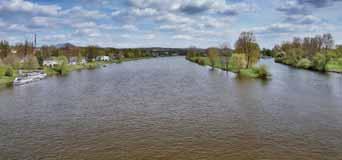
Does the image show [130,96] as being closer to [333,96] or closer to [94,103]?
[94,103]

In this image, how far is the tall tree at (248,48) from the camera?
188 feet

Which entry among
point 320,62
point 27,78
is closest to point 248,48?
point 320,62

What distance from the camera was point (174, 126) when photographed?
768 inches

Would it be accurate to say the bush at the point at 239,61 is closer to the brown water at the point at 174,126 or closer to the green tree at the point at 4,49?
the brown water at the point at 174,126

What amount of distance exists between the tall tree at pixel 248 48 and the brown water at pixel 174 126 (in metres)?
25.8

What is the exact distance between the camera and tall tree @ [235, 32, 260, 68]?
5731 cm

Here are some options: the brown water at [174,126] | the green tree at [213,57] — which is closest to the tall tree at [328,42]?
the green tree at [213,57]

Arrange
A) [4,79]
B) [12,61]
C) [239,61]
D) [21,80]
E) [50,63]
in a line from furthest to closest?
1. [50,63]
2. [12,61]
3. [239,61]
4. [4,79]
5. [21,80]

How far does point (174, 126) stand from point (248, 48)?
1709 inches

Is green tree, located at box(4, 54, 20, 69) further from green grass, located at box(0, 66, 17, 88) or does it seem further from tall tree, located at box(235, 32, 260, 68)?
tall tree, located at box(235, 32, 260, 68)

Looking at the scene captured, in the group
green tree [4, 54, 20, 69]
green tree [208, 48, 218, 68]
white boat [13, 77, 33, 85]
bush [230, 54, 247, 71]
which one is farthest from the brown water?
green tree [208, 48, 218, 68]

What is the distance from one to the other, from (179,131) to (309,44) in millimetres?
79030

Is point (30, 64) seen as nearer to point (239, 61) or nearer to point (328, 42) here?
point (239, 61)

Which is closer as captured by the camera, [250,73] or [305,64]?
[250,73]
